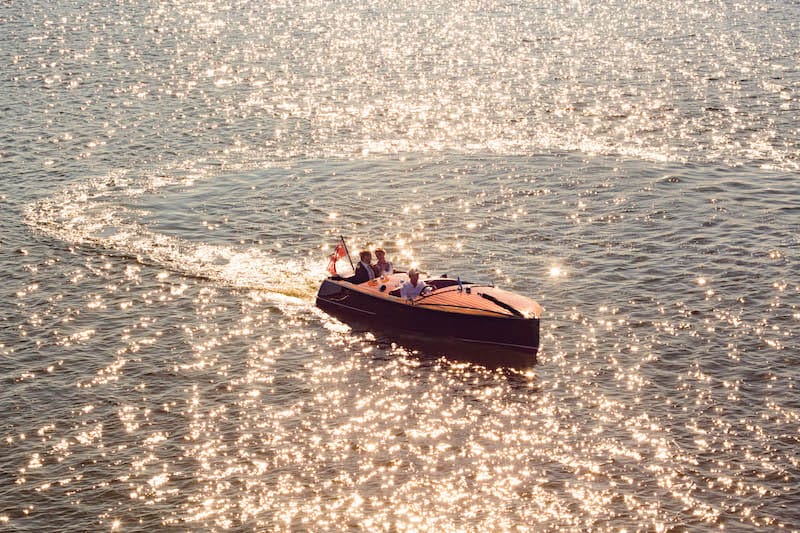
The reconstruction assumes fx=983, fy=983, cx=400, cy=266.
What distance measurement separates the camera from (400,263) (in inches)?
1617

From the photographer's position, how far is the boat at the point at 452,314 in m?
33.5

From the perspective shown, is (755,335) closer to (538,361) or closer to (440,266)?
(538,361)

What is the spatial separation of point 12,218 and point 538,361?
26.8m

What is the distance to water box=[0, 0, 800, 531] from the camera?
87.8 ft

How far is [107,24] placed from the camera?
306ft

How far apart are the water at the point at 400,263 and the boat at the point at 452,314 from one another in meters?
1.17

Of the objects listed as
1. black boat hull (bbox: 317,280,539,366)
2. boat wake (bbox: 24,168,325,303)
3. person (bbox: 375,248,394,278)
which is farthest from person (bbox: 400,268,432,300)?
boat wake (bbox: 24,168,325,303)

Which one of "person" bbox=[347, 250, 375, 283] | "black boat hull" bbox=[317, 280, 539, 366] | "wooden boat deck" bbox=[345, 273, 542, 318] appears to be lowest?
"black boat hull" bbox=[317, 280, 539, 366]

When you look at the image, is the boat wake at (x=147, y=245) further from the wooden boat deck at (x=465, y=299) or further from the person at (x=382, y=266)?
the wooden boat deck at (x=465, y=299)

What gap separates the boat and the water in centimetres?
117

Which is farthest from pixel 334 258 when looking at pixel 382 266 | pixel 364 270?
pixel 382 266

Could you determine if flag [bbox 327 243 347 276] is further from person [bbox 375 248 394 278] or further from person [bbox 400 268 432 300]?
person [bbox 400 268 432 300]

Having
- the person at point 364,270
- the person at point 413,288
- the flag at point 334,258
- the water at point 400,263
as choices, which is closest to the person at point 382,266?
the person at point 364,270

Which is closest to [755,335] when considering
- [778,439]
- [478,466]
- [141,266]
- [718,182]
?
[778,439]
